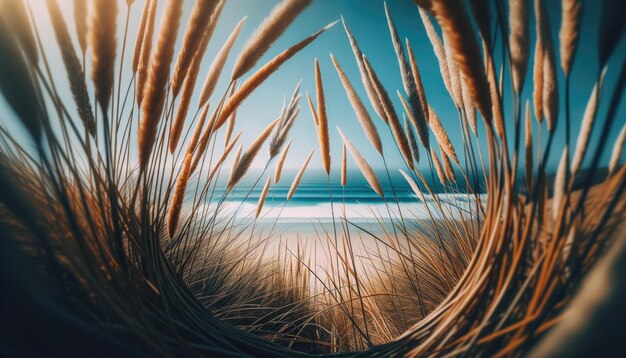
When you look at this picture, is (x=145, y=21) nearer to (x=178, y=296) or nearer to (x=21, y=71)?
(x=21, y=71)

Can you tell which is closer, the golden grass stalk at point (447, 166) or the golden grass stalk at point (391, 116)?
the golden grass stalk at point (391, 116)

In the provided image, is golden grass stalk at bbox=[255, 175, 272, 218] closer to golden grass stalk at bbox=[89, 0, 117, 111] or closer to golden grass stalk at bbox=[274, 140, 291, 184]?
golden grass stalk at bbox=[274, 140, 291, 184]

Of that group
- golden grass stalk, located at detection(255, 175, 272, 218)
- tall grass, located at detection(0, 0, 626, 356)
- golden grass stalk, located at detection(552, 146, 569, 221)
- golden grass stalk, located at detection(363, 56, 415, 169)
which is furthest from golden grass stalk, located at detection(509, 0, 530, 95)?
golden grass stalk, located at detection(255, 175, 272, 218)

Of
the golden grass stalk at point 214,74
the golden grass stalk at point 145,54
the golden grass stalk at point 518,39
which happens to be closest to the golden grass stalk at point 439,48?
the golden grass stalk at point 518,39

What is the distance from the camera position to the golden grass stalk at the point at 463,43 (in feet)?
0.84

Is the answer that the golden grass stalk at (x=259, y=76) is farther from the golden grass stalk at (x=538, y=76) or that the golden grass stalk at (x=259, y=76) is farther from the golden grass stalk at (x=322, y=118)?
the golden grass stalk at (x=538, y=76)

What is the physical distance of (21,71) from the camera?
247 mm

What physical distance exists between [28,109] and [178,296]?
0.32m

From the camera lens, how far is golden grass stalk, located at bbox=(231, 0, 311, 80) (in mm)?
419

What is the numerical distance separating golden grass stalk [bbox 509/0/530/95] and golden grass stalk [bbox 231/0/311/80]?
28 centimetres

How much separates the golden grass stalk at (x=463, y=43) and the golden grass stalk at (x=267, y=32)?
0.24 meters

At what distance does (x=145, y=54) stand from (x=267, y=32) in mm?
223

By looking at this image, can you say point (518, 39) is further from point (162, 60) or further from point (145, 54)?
point (145, 54)

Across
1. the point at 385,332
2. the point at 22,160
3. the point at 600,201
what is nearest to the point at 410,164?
the point at 600,201
